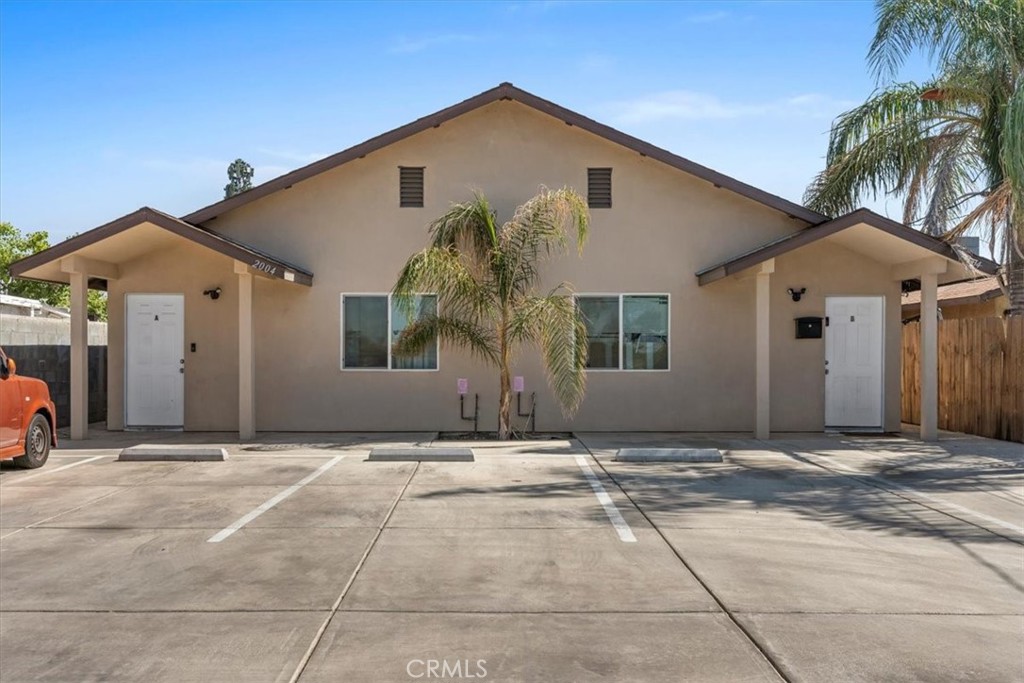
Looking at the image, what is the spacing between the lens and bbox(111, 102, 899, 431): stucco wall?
1462 centimetres

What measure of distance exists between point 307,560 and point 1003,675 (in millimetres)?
4464

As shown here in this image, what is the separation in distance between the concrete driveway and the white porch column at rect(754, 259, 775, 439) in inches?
119

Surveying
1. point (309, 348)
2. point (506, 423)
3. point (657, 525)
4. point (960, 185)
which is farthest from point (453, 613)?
point (960, 185)

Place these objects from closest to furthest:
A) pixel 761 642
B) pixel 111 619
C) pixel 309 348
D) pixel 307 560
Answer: pixel 761 642 < pixel 111 619 < pixel 307 560 < pixel 309 348

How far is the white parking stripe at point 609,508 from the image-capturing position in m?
7.16

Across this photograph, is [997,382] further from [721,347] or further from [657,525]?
[657,525]

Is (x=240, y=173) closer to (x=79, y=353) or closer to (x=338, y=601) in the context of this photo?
(x=79, y=353)

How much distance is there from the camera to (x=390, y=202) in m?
14.7

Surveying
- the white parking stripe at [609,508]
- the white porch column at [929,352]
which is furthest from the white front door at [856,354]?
the white parking stripe at [609,508]

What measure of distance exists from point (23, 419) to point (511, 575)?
7.24 metres

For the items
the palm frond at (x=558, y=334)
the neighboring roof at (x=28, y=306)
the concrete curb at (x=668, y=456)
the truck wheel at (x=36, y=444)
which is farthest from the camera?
the neighboring roof at (x=28, y=306)

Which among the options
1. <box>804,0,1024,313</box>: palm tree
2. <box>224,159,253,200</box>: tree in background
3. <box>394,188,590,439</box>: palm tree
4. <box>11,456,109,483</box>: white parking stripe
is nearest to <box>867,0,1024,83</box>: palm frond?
<box>804,0,1024,313</box>: palm tree

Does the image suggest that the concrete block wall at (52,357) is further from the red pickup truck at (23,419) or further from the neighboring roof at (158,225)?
the red pickup truck at (23,419)

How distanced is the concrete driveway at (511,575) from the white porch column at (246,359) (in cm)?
308
